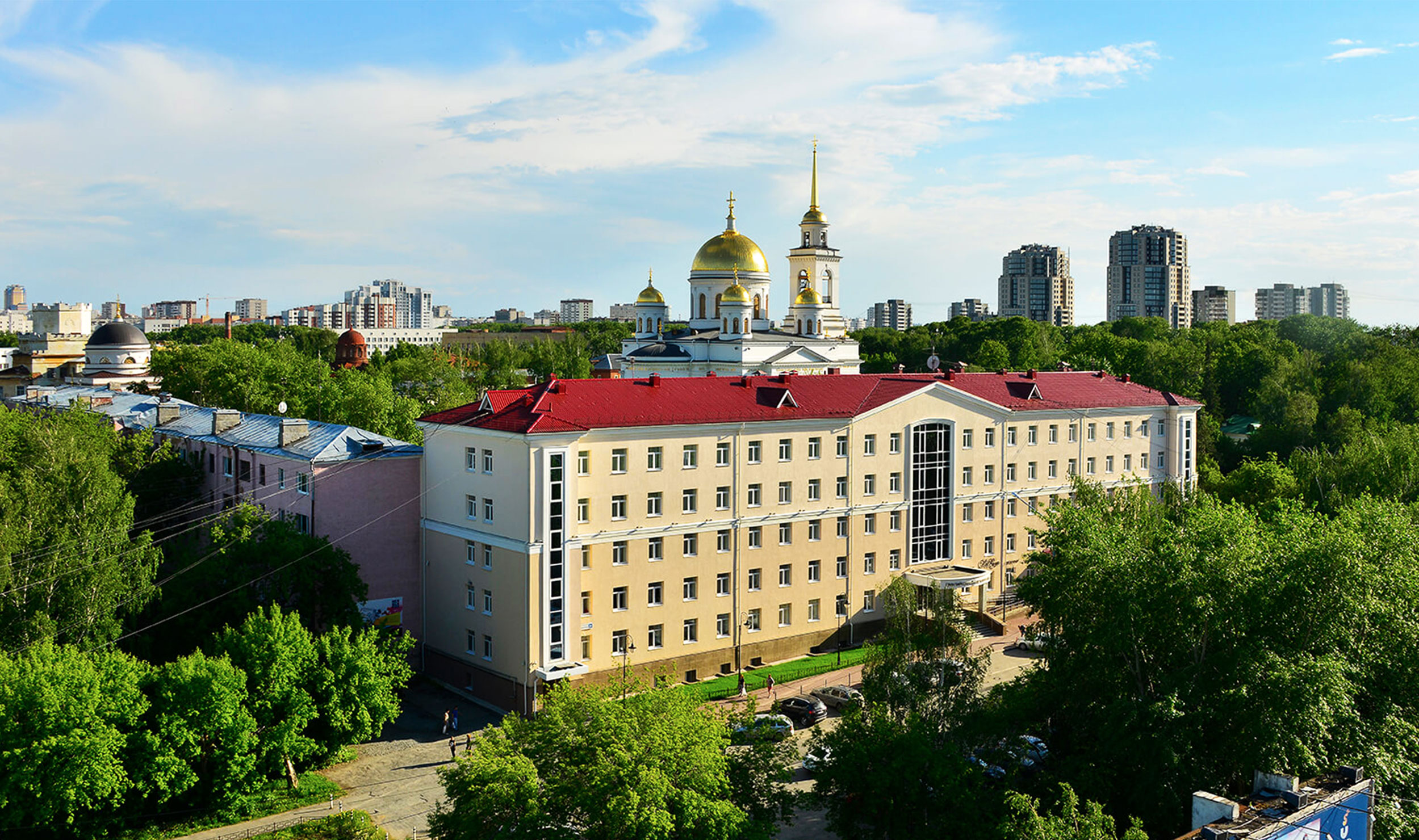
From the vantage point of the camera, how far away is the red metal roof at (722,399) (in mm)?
40875

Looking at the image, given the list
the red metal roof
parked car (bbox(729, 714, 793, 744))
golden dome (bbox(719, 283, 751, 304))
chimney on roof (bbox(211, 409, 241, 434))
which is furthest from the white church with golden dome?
parked car (bbox(729, 714, 793, 744))

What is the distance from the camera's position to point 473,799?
2348 cm

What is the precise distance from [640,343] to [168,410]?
4505cm

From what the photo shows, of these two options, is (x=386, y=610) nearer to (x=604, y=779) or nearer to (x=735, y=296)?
(x=604, y=779)

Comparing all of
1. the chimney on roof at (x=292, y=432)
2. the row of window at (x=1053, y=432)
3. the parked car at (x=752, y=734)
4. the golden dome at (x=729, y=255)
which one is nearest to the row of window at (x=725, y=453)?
the row of window at (x=1053, y=432)

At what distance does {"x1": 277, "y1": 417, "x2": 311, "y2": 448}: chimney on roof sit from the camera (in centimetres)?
4531

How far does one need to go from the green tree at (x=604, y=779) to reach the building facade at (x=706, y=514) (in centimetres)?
1429

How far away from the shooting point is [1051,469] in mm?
54344

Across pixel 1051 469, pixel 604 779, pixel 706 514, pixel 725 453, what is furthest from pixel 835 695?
pixel 1051 469

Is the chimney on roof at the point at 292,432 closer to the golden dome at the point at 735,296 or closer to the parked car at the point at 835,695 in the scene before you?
the parked car at the point at 835,695

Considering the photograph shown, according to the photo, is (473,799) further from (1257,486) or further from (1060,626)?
(1257,486)

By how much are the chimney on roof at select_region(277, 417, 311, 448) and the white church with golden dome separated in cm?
3920

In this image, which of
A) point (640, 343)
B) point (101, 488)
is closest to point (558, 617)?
point (101, 488)

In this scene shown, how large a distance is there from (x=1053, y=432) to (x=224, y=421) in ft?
122
